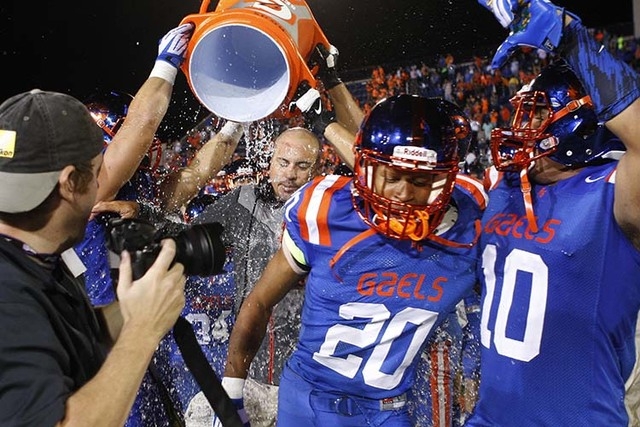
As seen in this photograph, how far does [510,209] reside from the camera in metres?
2.16

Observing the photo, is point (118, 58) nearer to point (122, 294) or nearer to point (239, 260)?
point (239, 260)

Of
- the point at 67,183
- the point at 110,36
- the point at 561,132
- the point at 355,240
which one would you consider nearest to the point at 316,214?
the point at 355,240

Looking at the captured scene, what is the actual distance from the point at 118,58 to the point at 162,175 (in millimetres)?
8702

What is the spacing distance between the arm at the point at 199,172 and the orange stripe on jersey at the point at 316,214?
1.08 m

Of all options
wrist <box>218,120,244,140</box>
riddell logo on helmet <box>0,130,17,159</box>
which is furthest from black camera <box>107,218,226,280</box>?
wrist <box>218,120,244,140</box>

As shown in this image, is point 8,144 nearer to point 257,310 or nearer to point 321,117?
point 257,310

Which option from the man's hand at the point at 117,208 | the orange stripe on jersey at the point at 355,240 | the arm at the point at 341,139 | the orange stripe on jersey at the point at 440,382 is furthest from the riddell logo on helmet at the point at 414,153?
the orange stripe on jersey at the point at 440,382

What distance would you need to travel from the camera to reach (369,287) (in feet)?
7.11

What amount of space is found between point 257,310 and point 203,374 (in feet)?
2.30

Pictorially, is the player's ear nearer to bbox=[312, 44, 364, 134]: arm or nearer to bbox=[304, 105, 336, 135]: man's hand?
bbox=[304, 105, 336, 135]: man's hand

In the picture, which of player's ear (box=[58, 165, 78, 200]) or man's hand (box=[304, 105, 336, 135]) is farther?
man's hand (box=[304, 105, 336, 135])

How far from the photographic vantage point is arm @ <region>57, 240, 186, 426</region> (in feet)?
4.05

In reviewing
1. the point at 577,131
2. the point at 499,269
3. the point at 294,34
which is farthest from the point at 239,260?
the point at 577,131

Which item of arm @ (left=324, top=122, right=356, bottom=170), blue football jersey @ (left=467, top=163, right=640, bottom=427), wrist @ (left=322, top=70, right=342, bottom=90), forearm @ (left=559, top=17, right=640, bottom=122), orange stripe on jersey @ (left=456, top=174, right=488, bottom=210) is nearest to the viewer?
forearm @ (left=559, top=17, right=640, bottom=122)
